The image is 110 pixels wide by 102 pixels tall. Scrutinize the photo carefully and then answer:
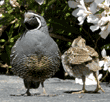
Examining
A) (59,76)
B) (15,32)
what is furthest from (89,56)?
(15,32)

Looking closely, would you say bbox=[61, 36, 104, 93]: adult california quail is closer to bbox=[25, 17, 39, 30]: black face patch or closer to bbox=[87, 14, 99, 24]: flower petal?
bbox=[25, 17, 39, 30]: black face patch

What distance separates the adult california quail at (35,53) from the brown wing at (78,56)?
0.34 meters

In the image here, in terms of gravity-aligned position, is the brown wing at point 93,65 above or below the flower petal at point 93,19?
below

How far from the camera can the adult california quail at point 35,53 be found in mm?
2311

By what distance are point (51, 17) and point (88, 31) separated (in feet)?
2.15

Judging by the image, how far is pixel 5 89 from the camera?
291 cm

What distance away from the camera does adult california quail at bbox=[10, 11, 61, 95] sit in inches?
91.0

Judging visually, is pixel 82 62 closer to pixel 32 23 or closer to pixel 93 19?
pixel 32 23

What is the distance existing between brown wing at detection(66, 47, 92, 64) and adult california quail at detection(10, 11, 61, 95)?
1.10 feet

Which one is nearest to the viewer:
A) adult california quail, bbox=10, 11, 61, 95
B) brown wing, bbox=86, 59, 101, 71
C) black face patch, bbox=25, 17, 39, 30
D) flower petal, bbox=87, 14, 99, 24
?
flower petal, bbox=87, 14, 99, 24

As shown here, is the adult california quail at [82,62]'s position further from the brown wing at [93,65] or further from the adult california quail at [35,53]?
the adult california quail at [35,53]

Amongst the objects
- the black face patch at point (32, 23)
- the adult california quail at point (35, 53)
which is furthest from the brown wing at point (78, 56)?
the black face patch at point (32, 23)

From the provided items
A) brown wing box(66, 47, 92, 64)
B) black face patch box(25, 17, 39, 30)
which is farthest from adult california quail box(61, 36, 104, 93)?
black face patch box(25, 17, 39, 30)

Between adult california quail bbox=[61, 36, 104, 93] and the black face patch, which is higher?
the black face patch
